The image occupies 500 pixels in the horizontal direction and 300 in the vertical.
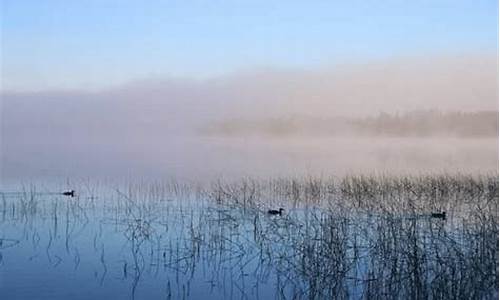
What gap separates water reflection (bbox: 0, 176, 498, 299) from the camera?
4891 millimetres

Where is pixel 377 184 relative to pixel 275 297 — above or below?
above

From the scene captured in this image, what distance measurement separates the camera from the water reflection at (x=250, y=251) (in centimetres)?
489

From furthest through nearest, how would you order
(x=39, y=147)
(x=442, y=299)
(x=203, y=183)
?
(x=39, y=147)
(x=203, y=183)
(x=442, y=299)

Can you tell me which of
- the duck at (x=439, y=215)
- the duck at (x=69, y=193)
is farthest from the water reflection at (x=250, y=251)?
the duck at (x=69, y=193)

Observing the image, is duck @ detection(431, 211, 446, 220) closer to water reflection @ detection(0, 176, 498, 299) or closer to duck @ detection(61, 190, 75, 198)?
water reflection @ detection(0, 176, 498, 299)

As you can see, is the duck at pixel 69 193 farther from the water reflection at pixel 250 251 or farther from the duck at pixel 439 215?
the duck at pixel 439 215

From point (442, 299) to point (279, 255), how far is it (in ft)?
5.38

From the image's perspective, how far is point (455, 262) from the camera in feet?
15.9

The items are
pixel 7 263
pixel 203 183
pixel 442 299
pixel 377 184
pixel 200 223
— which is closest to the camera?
pixel 442 299

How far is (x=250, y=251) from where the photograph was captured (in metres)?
6.16

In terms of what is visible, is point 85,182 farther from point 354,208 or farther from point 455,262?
point 455,262

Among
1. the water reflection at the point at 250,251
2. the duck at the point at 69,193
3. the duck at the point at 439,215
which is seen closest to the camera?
the water reflection at the point at 250,251

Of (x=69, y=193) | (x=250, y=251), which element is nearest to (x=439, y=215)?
(x=250, y=251)

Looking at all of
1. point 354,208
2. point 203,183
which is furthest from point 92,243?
point 203,183
